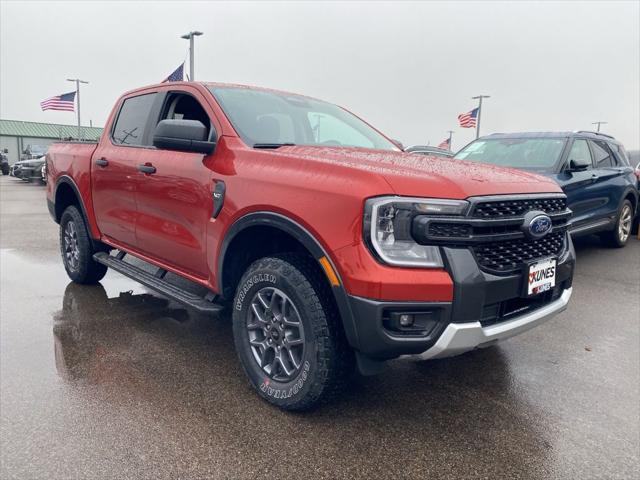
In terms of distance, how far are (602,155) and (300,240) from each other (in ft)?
20.8

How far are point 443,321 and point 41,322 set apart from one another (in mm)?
3325

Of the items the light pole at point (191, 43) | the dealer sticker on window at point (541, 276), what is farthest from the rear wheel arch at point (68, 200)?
the light pole at point (191, 43)

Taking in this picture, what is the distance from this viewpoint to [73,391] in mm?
2857

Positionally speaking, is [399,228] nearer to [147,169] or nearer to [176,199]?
[176,199]

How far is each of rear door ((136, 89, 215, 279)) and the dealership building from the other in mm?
51239

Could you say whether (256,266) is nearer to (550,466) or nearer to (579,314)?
(550,466)

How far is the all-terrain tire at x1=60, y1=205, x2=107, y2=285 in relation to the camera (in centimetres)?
478

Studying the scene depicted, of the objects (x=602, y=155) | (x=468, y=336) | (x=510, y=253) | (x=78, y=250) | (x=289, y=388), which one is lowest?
(x=289, y=388)

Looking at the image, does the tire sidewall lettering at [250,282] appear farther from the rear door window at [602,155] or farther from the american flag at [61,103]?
the american flag at [61,103]

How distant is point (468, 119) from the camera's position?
89.8 ft

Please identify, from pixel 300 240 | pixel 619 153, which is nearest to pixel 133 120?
pixel 300 240

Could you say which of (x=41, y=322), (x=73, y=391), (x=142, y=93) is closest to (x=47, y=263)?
(x=41, y=322)

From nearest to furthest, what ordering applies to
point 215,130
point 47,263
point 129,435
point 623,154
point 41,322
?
point 129,435
point 215,130
point 41,322
point 47,263
point 623,154

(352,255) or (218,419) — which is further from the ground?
(352,255)
